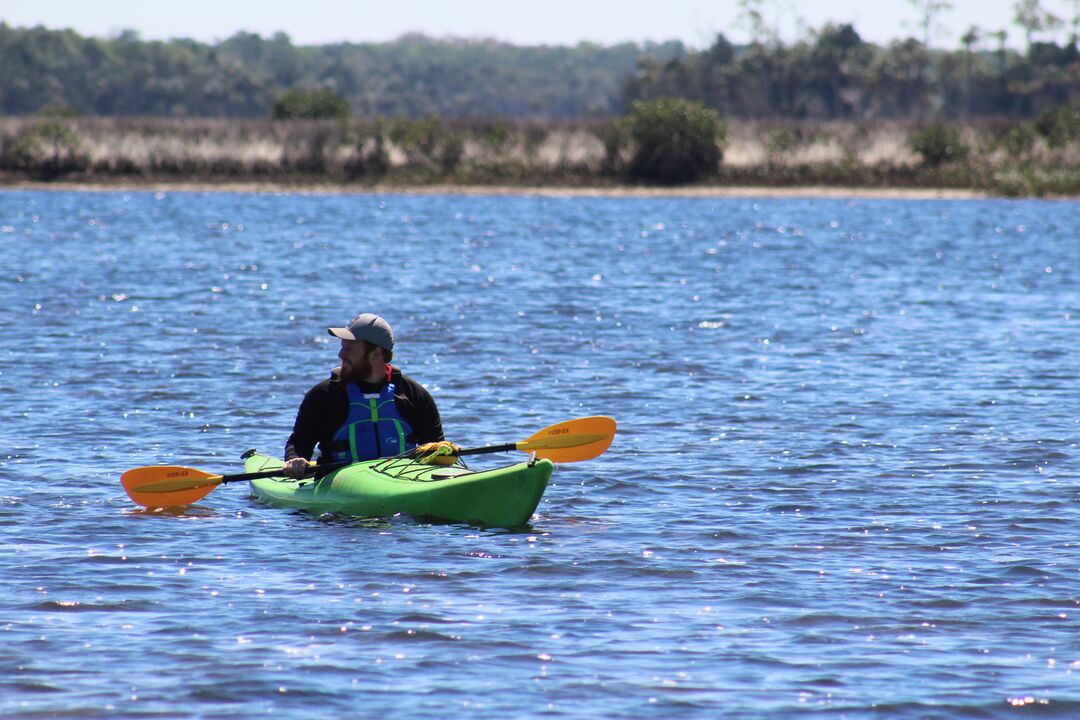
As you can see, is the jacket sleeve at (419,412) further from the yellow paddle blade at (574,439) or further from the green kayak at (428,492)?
the yellow paddle blade at (574,439)

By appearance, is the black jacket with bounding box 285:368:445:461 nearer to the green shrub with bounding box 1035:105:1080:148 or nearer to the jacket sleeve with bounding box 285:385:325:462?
the jacket sleeve with bounding box 285:385:325:462

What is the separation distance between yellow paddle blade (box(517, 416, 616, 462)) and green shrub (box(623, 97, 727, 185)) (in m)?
46.4

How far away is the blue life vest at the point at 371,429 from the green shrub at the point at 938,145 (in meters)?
50.1

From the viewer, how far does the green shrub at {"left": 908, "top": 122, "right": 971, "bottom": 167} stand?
57.3m

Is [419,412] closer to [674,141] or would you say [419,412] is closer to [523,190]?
[674,141]

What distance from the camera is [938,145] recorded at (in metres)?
57.5

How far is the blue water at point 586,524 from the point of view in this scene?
21.8 feet

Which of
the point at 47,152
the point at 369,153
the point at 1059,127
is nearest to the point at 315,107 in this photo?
the point at 369,153

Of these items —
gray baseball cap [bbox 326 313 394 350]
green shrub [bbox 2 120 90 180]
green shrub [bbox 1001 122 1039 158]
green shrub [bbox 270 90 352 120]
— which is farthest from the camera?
green shrub [bbox 270 90 352 120]

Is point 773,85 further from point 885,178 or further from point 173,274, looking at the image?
point 173,274

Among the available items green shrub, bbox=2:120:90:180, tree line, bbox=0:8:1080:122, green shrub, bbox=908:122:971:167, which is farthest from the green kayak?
tree line, bbox=0:8:1080:122

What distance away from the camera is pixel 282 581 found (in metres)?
8.18

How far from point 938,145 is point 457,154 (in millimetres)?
17740

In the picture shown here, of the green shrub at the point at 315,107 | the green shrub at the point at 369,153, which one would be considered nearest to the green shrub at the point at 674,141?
the green shrub at the point at 369,153
